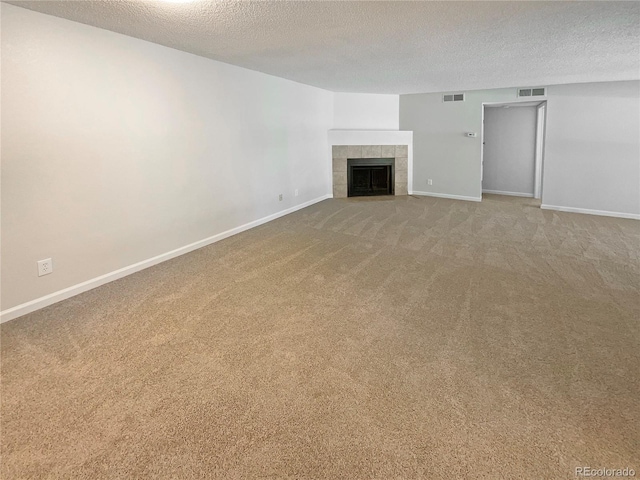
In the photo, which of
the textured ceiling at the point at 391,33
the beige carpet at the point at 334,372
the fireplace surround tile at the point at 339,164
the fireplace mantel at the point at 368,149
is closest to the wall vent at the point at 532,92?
the textured ceiling at the point at 391,33

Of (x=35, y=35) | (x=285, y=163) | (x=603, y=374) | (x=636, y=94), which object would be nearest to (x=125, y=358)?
(x=35, y=35)

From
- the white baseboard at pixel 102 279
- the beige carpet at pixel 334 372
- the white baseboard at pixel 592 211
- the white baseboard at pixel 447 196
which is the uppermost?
the white baseboard at pixel 447 196

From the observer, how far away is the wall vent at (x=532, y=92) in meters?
6.84

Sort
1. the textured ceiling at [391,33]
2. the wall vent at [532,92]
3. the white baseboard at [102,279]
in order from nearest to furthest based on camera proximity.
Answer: the textured ceiling at [391,33], the white baseboard at [102,279], the wall vent at [532,92]

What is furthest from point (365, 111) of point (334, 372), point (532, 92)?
point (334, 372)

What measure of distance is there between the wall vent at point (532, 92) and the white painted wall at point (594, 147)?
0.13 meters

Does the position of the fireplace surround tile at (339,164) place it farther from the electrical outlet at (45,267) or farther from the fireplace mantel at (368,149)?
the electrical outlet at (45,267)

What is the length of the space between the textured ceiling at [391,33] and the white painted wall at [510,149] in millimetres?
2865

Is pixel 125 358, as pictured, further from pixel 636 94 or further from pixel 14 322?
pixel 636 94

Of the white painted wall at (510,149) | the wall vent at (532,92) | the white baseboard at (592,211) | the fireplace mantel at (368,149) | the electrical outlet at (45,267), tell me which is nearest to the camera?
the electrical outlet at (45,267)

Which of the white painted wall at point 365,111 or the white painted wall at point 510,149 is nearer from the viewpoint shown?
the white painted wall at point 365,111

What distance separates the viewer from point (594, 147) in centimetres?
651

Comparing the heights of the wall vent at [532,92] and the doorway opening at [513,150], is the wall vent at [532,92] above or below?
above

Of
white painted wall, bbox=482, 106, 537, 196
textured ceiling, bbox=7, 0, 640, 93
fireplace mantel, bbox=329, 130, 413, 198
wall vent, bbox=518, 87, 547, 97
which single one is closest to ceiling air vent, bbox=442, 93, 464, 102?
fireplace mantel, bbox=329, 130, 413, 198
